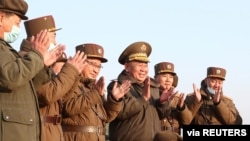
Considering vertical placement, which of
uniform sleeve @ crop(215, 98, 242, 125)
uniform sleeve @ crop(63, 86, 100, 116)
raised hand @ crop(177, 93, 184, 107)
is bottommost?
uniform sleeve @ crop(215, 98, 242, 125)

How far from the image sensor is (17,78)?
174 inches

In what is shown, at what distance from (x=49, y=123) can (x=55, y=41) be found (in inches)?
36.4

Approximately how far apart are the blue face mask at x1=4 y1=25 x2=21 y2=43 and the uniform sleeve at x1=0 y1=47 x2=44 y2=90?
9.9 inches

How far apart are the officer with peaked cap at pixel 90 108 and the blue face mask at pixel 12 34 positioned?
220 centimetres

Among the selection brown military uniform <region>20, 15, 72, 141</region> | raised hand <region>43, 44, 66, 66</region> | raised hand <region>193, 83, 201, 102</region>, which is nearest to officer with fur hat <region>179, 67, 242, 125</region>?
raised hand <region>193, 83, 201, 102</region>

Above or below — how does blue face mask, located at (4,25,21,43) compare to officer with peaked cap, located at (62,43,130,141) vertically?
above

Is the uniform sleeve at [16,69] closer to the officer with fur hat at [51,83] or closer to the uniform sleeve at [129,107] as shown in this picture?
the officer with fur hat at [51,83]

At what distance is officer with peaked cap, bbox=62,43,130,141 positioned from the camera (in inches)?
277

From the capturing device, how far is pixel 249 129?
725cm

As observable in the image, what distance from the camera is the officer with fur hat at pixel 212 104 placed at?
33.1 feet

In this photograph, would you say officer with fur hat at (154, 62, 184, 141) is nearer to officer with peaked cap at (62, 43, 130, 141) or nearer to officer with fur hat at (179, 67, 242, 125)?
officer with fur hat at (179, 67, 242, 125)

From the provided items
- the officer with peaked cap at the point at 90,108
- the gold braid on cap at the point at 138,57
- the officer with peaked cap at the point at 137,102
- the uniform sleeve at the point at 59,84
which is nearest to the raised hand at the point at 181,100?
the officer with peaked cap at the point at 137,102

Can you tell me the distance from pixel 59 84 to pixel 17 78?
59.9 inches

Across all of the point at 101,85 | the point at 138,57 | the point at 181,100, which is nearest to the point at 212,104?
the point at 181,100
